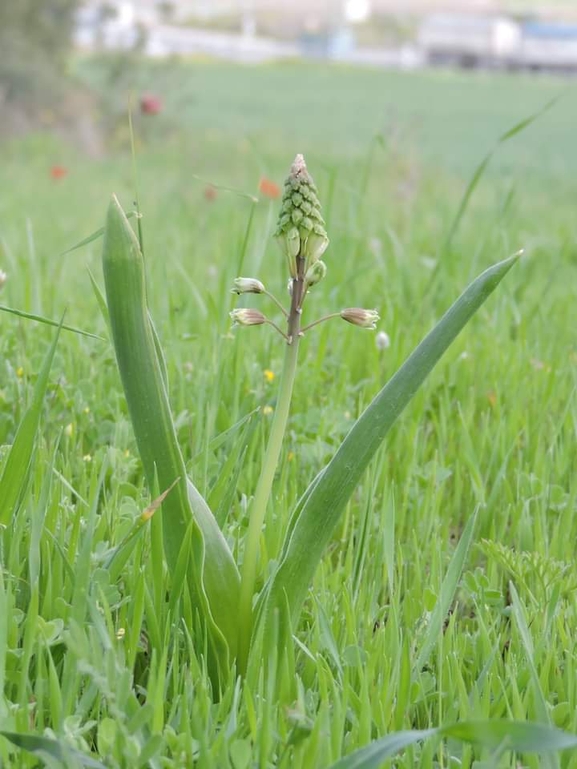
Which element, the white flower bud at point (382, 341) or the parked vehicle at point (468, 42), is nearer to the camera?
the white flower bud at point (382, 341)

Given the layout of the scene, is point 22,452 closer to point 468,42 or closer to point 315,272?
point 315,272

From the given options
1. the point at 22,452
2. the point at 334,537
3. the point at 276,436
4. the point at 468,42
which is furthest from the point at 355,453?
the point at 468,42

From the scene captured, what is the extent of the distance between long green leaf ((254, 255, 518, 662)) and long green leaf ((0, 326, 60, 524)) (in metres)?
0.35

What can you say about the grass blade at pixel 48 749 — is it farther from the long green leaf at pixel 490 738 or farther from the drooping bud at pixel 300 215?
the drooping bud at pixel 300 215

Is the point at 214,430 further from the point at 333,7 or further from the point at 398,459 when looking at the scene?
the point at 333,7

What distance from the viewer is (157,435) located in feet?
3.49

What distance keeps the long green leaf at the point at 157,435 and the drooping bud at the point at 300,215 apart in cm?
17

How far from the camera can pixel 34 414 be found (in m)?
1.15

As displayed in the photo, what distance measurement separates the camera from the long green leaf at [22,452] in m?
1.14

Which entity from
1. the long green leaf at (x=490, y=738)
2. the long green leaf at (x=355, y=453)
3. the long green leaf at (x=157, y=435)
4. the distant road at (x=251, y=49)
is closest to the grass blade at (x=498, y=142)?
the long green leaf at (x=355, y=453)

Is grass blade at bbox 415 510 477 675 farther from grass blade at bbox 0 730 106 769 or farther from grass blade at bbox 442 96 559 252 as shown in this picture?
grass blade at bbox 442 96 559 252

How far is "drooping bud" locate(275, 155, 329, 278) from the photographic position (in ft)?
3.36

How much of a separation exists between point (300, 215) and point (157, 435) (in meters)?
0.30

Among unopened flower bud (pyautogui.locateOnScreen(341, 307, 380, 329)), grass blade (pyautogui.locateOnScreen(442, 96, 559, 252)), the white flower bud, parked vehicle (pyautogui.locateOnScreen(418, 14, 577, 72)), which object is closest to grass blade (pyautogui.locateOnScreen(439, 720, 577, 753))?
unopened flower bud (pyautogui.locateOnScreen(341, 307, 380, 329))
